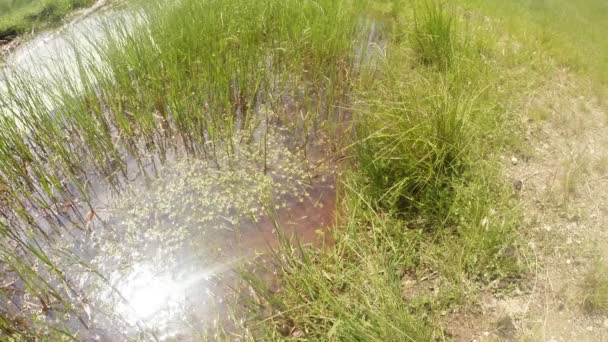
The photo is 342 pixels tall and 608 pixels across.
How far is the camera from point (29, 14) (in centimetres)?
441

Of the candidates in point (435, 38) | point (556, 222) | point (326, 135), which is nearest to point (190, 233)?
point (326, 135)

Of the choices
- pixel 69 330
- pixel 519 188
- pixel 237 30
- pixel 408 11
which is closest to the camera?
pixel 69 330

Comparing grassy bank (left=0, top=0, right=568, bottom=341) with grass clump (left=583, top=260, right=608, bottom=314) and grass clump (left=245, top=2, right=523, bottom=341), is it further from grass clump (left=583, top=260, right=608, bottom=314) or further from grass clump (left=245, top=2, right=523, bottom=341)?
grass clump (left=583, top=260, right=608, bottom=314)

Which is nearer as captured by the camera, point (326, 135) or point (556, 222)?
point (556, 222)

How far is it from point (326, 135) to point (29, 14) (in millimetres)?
3932

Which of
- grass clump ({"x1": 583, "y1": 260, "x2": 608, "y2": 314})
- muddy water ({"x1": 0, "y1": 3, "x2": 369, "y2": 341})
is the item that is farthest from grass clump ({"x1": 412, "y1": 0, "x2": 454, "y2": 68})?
grass clump ({"x1": 583, "y1": 260, "x2": 608, "y2": 314})

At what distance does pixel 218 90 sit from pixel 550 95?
8.87 ft

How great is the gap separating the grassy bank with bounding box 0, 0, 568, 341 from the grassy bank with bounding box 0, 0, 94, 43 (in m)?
1.62

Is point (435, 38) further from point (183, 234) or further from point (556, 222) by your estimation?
point (183, 234)

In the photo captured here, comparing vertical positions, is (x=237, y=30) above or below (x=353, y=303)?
above

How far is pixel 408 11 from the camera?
4.48 meters

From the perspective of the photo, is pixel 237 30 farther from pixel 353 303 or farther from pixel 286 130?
pixel 353 303

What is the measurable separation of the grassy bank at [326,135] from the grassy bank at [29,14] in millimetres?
1617

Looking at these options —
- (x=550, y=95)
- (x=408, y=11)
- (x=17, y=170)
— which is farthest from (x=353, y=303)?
(x=408, y=11)
